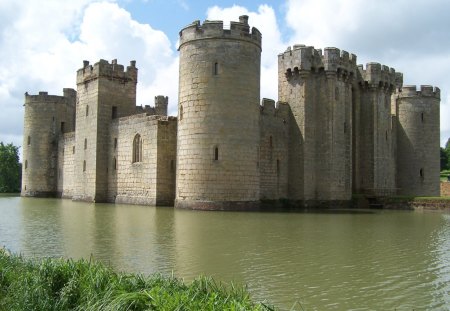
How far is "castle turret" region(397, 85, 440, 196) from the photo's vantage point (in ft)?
122

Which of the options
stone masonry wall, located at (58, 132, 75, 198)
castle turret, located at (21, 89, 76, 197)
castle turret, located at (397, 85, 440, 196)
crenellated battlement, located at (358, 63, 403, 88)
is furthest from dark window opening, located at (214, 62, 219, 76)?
castle turret, located at (21, 89, 76, 197)

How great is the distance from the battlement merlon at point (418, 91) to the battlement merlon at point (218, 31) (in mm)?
15724

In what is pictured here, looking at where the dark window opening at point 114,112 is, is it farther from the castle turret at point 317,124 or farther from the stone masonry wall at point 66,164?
the castle turret at point 317,124

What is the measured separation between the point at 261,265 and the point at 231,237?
4.21m

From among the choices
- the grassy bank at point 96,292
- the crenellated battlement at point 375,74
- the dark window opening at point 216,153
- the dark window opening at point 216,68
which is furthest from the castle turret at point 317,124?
the grassy bank at point 96,292

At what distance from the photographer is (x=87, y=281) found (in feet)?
21.3

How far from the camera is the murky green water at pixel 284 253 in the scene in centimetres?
801

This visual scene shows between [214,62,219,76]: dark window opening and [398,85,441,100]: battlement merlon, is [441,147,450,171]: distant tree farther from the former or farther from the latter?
[214,62,219,76]: dark window opening

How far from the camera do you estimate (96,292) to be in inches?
→ 242

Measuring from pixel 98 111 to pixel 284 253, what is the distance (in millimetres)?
23974

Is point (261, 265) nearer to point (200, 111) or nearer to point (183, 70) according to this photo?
point (200, 111)

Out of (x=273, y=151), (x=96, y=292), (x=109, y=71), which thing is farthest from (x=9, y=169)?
(x=96, y=292)

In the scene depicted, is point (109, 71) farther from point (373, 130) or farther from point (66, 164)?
point (373, 130)

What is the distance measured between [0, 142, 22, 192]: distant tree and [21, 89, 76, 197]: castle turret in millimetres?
13531
